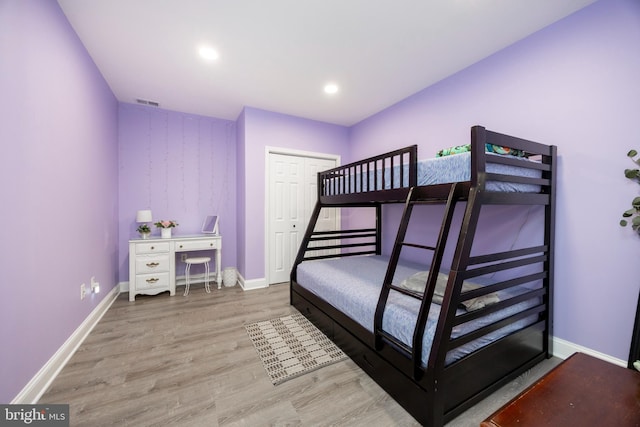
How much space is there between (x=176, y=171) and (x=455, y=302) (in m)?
3.84

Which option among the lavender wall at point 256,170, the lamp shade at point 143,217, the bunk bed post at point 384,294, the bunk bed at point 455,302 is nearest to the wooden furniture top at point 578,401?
the bunk bed at point 455,302

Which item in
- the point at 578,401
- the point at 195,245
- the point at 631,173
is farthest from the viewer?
the point at 195,245

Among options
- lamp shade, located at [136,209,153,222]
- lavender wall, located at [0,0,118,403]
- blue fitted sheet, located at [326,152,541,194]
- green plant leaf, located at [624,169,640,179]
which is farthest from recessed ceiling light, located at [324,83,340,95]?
lamp shade, located at [136,209,153,222]

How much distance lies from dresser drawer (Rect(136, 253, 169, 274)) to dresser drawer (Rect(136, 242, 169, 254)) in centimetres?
7

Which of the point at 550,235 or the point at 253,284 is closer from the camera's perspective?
the point at 550,235

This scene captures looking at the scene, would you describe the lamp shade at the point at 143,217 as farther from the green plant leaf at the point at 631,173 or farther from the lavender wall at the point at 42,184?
the green plant leaf at the point at 631,173

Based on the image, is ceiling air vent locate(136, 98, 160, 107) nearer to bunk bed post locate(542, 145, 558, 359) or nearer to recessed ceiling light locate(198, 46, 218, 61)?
recessed ceiling light locate(198, 46, 218, 61)

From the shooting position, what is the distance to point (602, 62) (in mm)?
1654

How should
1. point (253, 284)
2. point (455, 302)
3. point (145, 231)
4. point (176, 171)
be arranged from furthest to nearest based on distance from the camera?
point (176, 171)
point (253, 284)
point (145, 231)
point (455, 302)

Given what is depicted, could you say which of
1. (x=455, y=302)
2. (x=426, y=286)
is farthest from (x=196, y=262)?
(x=455, y=302)

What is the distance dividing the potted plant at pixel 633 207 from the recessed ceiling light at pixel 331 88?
249 cm

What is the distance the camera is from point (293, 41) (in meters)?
2.08

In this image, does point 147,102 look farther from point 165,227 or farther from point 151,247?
point 151,247

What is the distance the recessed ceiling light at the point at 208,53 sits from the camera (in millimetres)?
2166
